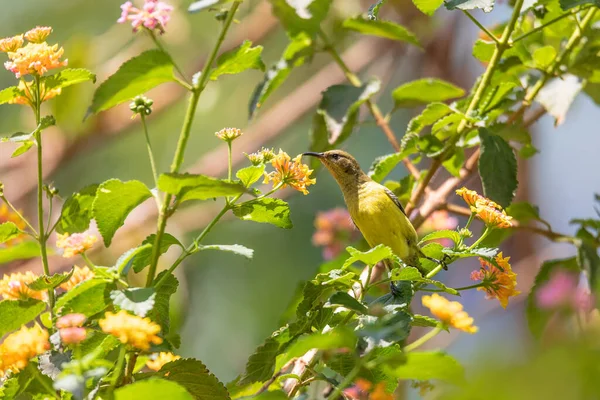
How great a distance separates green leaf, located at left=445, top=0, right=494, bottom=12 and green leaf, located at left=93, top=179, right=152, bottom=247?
2.70 ft

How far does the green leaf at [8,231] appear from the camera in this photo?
1573 mm

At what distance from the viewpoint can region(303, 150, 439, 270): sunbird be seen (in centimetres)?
259

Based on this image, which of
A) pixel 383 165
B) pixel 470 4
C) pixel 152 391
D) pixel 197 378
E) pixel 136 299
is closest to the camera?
pixel 152 391

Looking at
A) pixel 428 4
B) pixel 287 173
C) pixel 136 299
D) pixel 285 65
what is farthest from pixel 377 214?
pixel 136 299

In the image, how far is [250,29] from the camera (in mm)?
5078

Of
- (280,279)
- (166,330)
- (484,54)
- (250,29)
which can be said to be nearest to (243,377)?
(166,330)

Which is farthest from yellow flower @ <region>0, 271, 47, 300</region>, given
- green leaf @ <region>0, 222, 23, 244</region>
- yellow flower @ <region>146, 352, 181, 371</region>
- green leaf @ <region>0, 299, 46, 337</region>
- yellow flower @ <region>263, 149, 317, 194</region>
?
yellow flower @ <region>263, 149, 317, 194</region>

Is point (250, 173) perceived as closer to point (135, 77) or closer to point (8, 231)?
point (135, 77)

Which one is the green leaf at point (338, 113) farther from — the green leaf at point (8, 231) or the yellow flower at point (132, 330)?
the yellow flower at point (132, 330)

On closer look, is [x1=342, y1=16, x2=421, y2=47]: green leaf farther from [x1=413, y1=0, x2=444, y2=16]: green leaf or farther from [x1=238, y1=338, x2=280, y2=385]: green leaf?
[x1=238, y1=338, x2=280, y2=385]: green leaf

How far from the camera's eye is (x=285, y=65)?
2381 mm

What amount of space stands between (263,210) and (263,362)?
31 centimetres

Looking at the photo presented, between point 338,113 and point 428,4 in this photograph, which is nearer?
point 428,4

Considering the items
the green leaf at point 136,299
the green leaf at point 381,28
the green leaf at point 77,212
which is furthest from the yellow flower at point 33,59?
the green leaf at point 381,28
